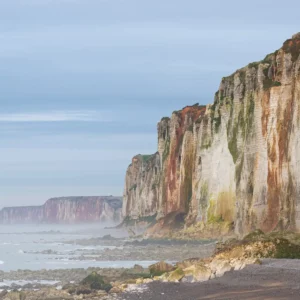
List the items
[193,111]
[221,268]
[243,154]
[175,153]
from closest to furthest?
[221,268]
[243,154]
[193,111]
[175,153]

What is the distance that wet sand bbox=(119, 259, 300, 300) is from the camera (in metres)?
23.0

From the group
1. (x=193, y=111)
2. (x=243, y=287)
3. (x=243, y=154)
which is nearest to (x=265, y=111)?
(x=243, y=154)

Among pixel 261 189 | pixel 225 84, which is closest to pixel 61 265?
pixel 261 189

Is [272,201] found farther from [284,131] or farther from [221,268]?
[221,268]

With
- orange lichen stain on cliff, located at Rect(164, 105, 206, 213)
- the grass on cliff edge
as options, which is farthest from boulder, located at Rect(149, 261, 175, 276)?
orange lichen stain on cliff, located at Rect(164, 105, 206, 213)

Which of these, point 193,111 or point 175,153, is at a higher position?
point 193,111

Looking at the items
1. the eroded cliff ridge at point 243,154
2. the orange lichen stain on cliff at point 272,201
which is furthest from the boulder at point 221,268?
the orange lichen stain on cliff at point 272,201

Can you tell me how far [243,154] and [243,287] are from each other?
4874cm

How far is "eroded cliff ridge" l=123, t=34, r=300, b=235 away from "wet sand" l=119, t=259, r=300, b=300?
26.6m

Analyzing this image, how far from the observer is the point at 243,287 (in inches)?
970

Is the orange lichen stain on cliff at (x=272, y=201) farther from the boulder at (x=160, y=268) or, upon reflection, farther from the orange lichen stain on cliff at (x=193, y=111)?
the orange lichen stain on cliff at (x=193, y=111)

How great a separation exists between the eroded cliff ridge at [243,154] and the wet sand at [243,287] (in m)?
26.6

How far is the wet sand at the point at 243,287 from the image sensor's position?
2300 centimetres

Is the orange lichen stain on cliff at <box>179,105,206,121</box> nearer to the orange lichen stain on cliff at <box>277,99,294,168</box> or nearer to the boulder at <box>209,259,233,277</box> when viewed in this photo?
the orange lichen stain on cliff at <box>277,99,294,168</box>
